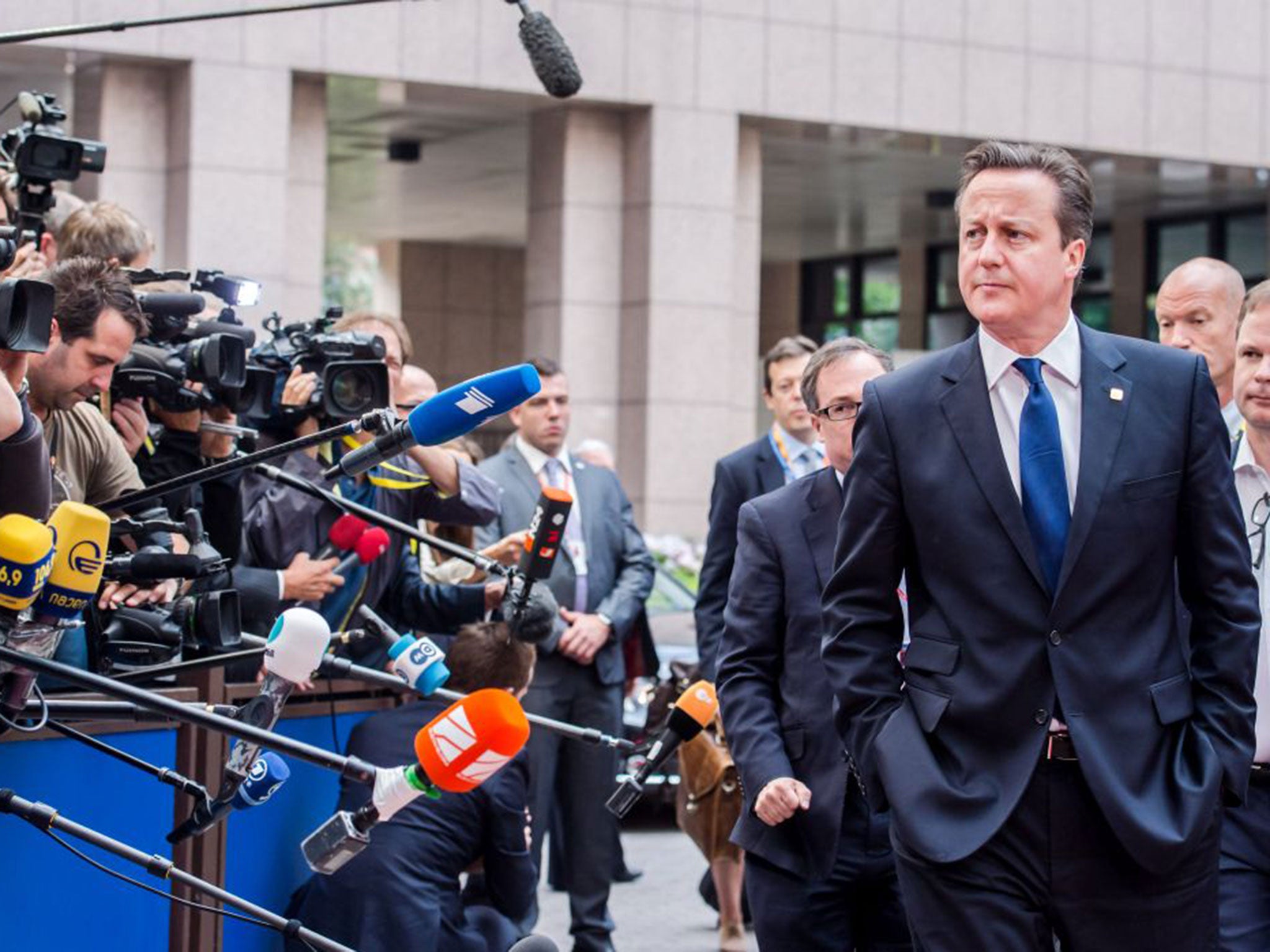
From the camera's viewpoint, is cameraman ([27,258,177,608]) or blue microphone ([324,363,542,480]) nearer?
blue microphone ([324,363,542,480])

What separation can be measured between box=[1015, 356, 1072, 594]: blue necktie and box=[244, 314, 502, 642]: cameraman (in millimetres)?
3436

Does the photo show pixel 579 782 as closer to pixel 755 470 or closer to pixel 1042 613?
pixel 755 470

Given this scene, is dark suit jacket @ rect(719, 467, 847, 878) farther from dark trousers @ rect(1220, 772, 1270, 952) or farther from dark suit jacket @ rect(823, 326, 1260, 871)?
dark suit jacket @ rect(823, 326, 1260, 871)

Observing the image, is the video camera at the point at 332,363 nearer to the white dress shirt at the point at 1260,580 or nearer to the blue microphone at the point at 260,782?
the blue microphone at the point at 260,782

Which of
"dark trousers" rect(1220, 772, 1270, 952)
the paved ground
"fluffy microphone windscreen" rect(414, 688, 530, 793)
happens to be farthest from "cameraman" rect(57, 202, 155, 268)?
"dark trousers" rect(1220, 772, 1270, 952)

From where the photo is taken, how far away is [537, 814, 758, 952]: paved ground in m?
9.90

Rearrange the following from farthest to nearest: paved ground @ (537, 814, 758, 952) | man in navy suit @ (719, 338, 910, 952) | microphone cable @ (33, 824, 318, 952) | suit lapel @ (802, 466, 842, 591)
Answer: paved ground @ (537, 814, 758, 952) < suit lapel @ (802, 466, 842, 591) < man in navy suit @ (719, 338, 910, 952) < microphone cable @ (33, 824, 318, 952)

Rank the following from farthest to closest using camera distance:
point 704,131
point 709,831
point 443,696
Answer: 1. point 704,131
2. point 709,831
3. point 443,696

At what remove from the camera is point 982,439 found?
4.48 metres

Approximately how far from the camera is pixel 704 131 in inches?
825

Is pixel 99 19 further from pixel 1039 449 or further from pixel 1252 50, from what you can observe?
pixel 1039 449

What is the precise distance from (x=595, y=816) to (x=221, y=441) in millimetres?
3337

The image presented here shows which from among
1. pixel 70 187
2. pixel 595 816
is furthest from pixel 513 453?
pixel 70 187

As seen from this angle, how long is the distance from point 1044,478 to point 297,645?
64.8 inches
